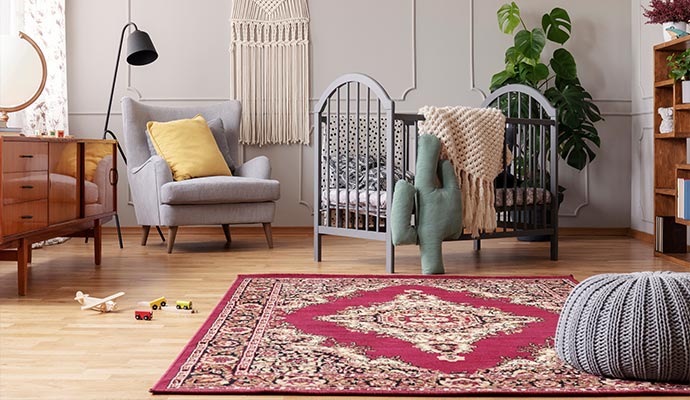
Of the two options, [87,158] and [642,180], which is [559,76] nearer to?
[642,180]

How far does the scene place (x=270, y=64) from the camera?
17.9ft

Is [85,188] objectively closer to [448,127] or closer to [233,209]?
[233,209]

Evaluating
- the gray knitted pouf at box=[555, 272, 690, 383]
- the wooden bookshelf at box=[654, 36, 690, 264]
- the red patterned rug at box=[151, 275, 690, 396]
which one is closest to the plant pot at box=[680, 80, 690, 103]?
the wooden bookshelf at box=[654, 36, 690, 264]

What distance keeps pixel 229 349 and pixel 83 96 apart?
3.85 meters

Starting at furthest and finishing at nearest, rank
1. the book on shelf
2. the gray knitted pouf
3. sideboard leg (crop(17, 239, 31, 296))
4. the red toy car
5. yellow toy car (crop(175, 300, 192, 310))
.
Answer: the book on shelf → sideboard leg (crop(17, 239, 31, 296)) → yellow toy car (crop(175, 300, 192, 310)) → the red toy car → the gray knitted pouf

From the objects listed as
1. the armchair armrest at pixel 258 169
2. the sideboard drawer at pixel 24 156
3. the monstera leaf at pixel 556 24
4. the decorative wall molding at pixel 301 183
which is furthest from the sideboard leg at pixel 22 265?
the monstera leaf at pixel 556 24

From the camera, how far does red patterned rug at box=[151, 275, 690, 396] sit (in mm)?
1806

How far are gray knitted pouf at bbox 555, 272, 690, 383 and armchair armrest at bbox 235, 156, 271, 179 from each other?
310 centimetres

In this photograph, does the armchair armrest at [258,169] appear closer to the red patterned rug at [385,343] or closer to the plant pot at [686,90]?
the red patterned rug at [385,343]

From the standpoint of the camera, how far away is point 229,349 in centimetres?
215

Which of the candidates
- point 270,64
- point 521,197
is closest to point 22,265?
point 521,197

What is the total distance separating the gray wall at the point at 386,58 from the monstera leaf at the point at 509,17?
227 millimetres

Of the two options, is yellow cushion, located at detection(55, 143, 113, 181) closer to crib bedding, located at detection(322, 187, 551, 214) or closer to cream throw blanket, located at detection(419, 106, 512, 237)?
crib bedding, located at detection(322, 187, 551, 214)

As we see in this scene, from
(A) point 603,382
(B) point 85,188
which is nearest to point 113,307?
(B) point 85,188
